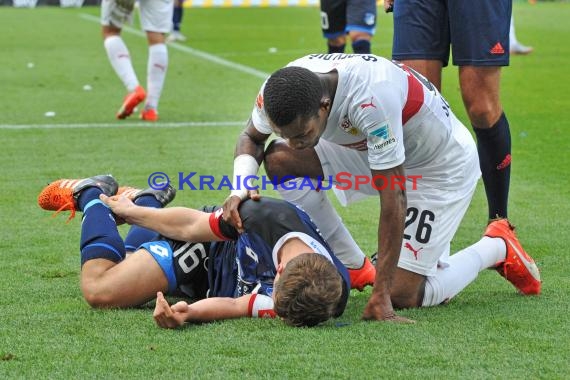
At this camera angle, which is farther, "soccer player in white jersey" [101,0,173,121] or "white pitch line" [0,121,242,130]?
"soccer player in white jersey" [101,0,173,121]

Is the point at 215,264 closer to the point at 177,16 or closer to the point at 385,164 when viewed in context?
the point at 385,164

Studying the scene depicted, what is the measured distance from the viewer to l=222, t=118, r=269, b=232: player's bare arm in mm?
4719

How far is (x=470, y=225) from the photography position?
260 inches

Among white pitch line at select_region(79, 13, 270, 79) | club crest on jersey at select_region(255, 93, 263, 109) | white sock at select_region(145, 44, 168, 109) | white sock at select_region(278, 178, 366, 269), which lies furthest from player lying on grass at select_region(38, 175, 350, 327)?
white pitch line at select_region(79, 13, 270, 79)

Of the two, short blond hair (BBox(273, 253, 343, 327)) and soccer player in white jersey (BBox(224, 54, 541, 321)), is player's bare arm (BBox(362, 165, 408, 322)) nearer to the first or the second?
soccer player in white jersey (BBox(224, 54, 541, 321))

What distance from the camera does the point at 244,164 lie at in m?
4.97

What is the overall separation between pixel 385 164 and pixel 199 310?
902 millimetres

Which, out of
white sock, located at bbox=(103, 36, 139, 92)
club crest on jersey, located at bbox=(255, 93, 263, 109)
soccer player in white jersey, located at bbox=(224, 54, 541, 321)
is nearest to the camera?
soccer player in white jersey, located at bbox=(224, 54, 541, 321)

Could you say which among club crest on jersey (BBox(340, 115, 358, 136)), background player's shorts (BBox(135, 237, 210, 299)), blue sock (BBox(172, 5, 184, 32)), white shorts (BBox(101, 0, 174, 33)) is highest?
club crest on jersey (BBox(340, 115, 358, 136))

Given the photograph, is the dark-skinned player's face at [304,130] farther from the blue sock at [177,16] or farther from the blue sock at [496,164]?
the blue sock at [177,16]

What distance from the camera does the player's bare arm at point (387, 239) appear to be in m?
4.49

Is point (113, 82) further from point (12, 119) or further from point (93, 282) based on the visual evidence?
point (93, 282)

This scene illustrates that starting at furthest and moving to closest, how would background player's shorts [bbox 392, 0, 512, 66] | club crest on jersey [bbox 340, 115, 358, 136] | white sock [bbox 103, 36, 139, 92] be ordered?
white sock [bbox 103, 36, 139, 92], background player's shorts [bbox 392, 0, 512, 66], club crest on jersey [bbox 340, 115, 358, 136]

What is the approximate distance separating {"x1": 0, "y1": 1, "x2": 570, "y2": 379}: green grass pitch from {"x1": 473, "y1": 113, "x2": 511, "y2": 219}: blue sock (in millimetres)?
330
